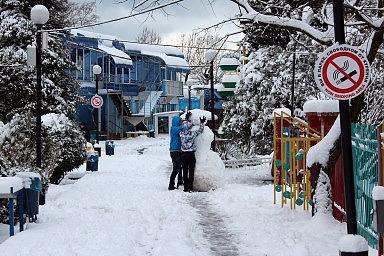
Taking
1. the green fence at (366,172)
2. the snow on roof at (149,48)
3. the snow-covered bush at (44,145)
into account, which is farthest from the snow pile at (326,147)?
the snow on roof at (149,48)

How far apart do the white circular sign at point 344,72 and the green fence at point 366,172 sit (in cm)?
108

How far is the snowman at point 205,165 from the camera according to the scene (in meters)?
14.9

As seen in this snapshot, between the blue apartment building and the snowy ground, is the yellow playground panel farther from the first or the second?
the blue apartment building

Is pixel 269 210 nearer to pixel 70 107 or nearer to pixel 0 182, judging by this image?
pixel 0 182

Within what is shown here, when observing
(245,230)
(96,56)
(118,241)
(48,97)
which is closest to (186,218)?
(245,230)

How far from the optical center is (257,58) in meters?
26.2

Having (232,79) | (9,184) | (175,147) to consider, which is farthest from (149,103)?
(9,184)

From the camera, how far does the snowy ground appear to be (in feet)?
26.3

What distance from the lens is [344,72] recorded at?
6344mm

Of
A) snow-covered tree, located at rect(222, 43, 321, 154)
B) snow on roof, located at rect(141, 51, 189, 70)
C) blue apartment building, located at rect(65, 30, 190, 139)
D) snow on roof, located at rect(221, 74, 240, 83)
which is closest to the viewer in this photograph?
snow-covered tree, located at rect(222, 43, 321, 154)

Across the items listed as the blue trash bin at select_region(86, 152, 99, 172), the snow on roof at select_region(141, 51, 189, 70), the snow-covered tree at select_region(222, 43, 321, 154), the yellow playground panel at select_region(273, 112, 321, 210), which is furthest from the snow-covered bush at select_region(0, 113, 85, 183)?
the snow on roof at select_region(141, 51, 189, 70)

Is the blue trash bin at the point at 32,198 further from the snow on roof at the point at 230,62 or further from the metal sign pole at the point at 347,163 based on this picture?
the snow on roof at the point at 230,62

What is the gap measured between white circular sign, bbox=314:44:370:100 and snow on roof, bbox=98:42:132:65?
46.9 m

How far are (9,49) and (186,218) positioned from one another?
20.4 meters
